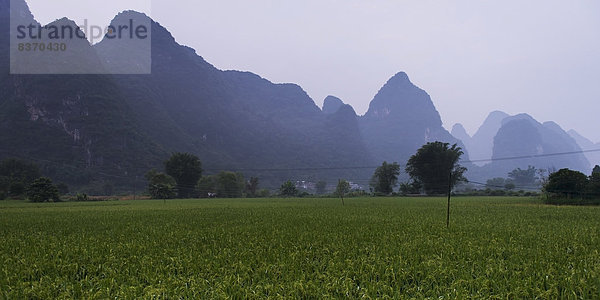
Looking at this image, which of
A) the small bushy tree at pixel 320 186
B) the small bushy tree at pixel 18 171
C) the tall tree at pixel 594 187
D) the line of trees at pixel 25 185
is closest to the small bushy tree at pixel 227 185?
the line of trees at pixel 25 185

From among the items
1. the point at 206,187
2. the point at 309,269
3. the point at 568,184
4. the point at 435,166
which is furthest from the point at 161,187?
the point at 568,184

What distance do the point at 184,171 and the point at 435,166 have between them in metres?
73.9

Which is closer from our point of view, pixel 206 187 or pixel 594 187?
pixel 594 187

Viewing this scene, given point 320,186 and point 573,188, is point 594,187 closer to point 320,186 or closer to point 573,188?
point 573,188

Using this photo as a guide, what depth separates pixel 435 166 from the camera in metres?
85.4

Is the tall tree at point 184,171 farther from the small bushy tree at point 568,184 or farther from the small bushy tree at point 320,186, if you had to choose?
the small bushy tree at point 568,184

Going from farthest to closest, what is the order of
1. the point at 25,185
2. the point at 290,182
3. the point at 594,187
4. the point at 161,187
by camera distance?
the point at 290,182 < the point at 25,185 < the point at 161,187 < the point at 594,187

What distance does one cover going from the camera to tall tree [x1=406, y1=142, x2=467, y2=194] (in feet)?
277

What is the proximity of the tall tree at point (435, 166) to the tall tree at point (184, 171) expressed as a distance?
64.7 metres

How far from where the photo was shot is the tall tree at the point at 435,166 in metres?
84.6

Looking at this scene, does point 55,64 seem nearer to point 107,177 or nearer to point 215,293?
point 107,177

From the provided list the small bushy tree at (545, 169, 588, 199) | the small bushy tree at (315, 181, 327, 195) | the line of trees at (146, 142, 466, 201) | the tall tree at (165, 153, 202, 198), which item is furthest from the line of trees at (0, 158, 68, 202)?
the small bushy tree at (315, 181, 327, 195)

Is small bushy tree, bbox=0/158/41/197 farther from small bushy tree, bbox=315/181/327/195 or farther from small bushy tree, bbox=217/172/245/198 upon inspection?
small bushy tree, bbox=315/181/327/195

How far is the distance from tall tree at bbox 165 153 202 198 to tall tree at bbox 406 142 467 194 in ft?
212
